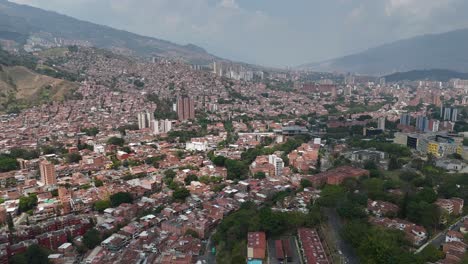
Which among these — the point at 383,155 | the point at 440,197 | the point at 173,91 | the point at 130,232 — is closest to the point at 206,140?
the point at 383,155

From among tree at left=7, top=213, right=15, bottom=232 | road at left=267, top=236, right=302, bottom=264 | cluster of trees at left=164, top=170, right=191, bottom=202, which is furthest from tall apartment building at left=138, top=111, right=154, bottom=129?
road at left=267, top=236, right=302, bottom=264

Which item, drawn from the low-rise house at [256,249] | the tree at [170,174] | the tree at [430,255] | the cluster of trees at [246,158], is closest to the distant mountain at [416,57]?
the cluster of trees at [246,158]

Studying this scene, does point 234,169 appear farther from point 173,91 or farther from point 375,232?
point 173,91

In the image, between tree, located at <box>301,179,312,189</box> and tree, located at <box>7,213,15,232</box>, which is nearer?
tree, located at <box>7,213,15,232</box>

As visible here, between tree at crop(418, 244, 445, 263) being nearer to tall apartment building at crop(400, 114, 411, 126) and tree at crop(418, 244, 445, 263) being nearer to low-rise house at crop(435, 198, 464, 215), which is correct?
low-rise house at crop(435, 198, 464, 215)

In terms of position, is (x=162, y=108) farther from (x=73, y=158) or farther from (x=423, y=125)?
(x=423, y=125)

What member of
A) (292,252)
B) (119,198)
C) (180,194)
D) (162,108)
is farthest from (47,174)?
(162,108)
